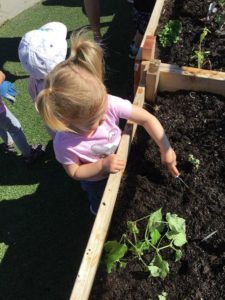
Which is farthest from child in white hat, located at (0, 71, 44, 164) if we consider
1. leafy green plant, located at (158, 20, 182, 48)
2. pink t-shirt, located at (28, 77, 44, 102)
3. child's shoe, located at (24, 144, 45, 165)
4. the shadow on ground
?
leafy green plant, located at (158, 20, 182, 48)

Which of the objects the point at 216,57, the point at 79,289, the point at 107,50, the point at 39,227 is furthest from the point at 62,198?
the point at 107,50

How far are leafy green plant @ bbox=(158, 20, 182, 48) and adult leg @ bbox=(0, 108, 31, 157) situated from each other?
1.31 metres

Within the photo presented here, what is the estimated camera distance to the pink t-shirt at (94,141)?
1.77 m

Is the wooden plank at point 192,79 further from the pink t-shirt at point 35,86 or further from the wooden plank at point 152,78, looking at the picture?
the pink t-shirt at point 35,86

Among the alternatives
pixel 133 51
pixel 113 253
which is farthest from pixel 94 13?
pixel 113 253

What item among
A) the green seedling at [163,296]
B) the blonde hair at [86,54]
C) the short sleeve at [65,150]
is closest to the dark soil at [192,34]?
the blonde hair at [86,54]

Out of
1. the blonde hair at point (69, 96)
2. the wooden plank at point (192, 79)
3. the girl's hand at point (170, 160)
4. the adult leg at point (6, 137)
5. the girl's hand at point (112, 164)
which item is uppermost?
the blonde hair at point (69, 96)

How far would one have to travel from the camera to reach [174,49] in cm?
273

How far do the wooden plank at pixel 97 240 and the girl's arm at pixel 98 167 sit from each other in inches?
3.1

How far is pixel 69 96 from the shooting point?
1449mm

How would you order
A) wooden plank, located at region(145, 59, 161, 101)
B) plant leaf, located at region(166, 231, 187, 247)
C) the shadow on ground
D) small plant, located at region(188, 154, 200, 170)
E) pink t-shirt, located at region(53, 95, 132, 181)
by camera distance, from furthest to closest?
the shadow on ground → wooden plank, located at region(145, 59, 161, 101) → small plant, located at region(188, 154, 200, 170) → pink t-shirt, located at region(53, 95, 132, 181) → plant leaf, located at region(166, 231, 187, 247)

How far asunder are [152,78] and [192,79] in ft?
0.97

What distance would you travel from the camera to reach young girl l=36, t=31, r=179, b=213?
146 cm

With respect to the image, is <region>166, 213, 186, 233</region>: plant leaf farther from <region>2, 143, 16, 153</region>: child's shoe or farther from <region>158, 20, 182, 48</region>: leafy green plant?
<region>2, 143, 16, 153</region>: child's shoe
